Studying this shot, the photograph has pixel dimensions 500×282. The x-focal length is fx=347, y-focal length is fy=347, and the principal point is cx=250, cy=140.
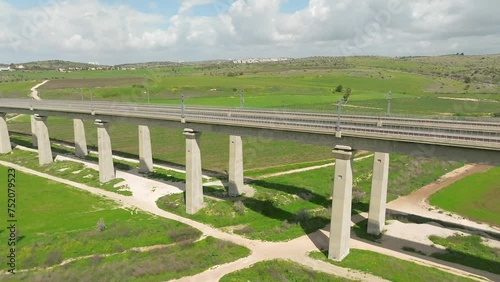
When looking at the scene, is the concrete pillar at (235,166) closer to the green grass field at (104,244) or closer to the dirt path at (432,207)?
the green grass field at (104,244)

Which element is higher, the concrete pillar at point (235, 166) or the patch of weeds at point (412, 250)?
the concrete pillar at point (235, 166)

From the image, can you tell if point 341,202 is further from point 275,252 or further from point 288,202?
point 288,202

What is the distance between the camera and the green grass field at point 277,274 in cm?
2777

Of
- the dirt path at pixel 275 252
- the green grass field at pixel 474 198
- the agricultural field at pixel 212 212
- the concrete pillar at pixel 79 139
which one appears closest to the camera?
the dirt path at pixel 275 252

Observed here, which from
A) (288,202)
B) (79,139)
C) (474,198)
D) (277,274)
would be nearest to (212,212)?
(288,202)

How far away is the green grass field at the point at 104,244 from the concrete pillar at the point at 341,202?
26.7 feet

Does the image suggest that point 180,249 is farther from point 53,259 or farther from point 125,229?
point 53,259

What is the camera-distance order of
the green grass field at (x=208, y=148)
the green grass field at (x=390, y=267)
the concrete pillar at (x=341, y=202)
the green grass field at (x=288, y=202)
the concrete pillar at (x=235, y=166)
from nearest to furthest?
1. the green grass field at (x=390, y=267)
2. the concrete pillar at (x=341, y=202)
3. the green grass field at (x=288, y=202)
4. the concrete pillar at (x=235, y=166)
5. the green grass field at (x=208, y=148)

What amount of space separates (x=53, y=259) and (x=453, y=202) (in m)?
45.1

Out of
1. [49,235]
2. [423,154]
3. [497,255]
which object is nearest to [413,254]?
[497,255]

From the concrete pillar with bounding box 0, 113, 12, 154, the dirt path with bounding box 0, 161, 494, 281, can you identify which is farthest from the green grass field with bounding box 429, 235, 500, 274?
the concrete pillar with bounding box 0, 113, 12, 154

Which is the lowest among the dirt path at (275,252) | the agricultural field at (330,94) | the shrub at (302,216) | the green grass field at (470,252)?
the dirt path at (275,252)

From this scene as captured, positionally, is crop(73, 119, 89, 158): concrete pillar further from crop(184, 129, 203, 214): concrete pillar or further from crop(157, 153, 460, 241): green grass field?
crop(184, 129, 203, 214): concrete pillar

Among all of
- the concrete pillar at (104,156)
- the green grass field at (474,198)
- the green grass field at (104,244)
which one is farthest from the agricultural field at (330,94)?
the green grass field at (104,244)
